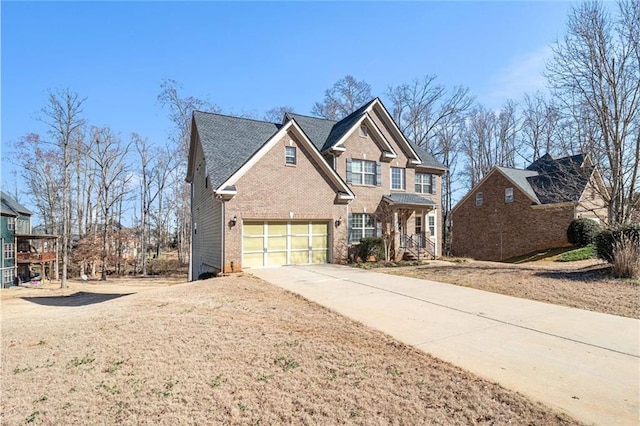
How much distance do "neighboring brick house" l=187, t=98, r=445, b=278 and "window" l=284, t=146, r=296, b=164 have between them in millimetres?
46

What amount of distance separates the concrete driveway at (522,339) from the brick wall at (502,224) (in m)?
18.8

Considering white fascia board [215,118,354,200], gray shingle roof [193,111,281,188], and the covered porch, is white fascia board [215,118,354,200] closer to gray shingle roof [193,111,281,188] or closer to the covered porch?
gray shingle roof [193,111,281,188]

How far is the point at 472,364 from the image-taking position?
4.70 metres

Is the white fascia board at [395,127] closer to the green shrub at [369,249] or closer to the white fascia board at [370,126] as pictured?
the white fascia board at [370,126]

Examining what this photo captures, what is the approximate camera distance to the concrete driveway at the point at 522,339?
12.9 feet

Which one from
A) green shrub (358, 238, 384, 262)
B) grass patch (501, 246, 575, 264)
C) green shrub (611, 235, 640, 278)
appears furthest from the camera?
grass patch (501, 246, 575, 264)

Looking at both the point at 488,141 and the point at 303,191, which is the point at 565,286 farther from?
the point at 488,141

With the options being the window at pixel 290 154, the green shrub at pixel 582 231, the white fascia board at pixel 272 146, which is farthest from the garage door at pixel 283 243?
the green shrub at pixel 582 231

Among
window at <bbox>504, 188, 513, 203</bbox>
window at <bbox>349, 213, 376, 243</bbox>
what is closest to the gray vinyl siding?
window at <bbox>349, 213, 376, 243</bbox>

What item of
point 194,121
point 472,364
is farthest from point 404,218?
point 472,364

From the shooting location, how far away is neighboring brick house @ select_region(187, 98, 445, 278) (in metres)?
15.0

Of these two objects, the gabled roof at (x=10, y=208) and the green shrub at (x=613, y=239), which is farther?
the gabled roof at (x=10, y=208)

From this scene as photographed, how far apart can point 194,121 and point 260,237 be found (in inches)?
316

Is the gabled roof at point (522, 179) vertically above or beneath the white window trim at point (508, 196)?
above
